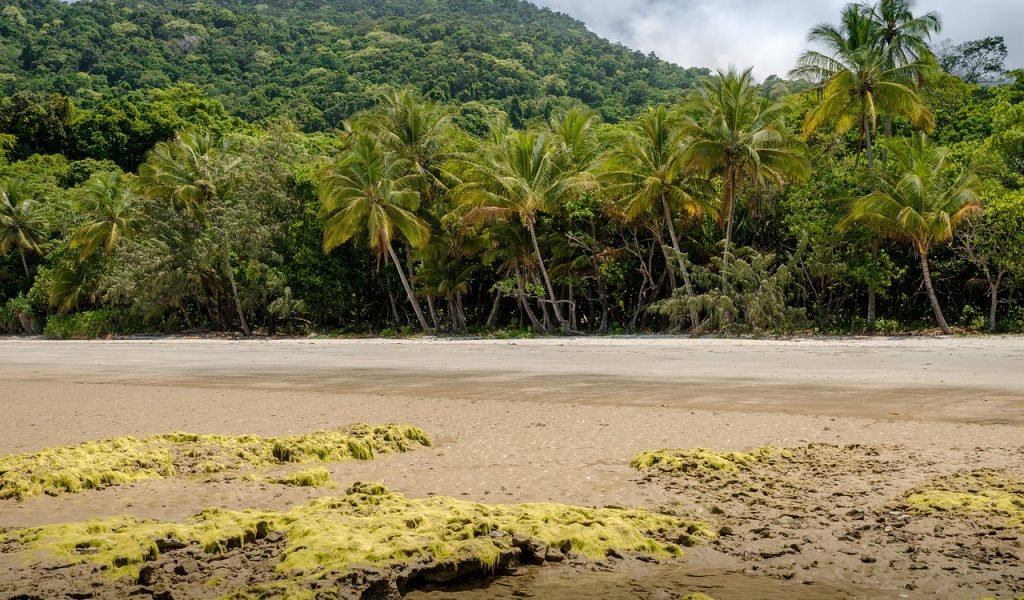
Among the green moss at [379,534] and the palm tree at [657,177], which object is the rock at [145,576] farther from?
the palm tree at [657,177]

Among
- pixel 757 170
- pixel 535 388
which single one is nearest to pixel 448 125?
pixel 757 170

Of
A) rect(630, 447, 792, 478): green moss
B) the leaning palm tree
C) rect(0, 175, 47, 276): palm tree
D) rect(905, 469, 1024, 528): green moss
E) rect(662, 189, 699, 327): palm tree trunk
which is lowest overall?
rect(630, 447, 792, 478): green moss

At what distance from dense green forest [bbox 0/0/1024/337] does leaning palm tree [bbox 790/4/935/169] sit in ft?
0.27

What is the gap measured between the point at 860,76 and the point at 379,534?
22.3 meters

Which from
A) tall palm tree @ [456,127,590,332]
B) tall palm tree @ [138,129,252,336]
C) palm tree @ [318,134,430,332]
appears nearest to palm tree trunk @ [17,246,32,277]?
tall palm tree @ [138,129,252,336]

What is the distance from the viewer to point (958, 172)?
21.2 metres

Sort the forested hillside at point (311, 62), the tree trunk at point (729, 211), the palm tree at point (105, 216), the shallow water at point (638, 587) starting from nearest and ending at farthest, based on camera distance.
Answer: the shallow water at point (638, 587) < the tree trunk at point (729, 211) < the palm tree at point (105, 216) < the forested hillside at point (311, 62)

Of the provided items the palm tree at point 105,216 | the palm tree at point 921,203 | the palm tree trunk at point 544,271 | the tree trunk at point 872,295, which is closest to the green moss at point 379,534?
the palm tree at point 921,203

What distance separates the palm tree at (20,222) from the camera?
40.3 metres

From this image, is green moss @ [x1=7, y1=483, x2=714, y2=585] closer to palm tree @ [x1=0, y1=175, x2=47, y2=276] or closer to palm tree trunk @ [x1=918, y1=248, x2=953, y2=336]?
palm tree trunk @ [x1=918, y1=248, x2=953, y2=336]

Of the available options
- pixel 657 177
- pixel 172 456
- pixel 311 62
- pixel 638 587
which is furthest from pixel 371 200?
pixel 311 62

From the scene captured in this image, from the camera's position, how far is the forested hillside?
198 feet

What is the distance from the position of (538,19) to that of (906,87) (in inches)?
4234

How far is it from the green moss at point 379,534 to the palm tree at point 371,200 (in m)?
21.6
